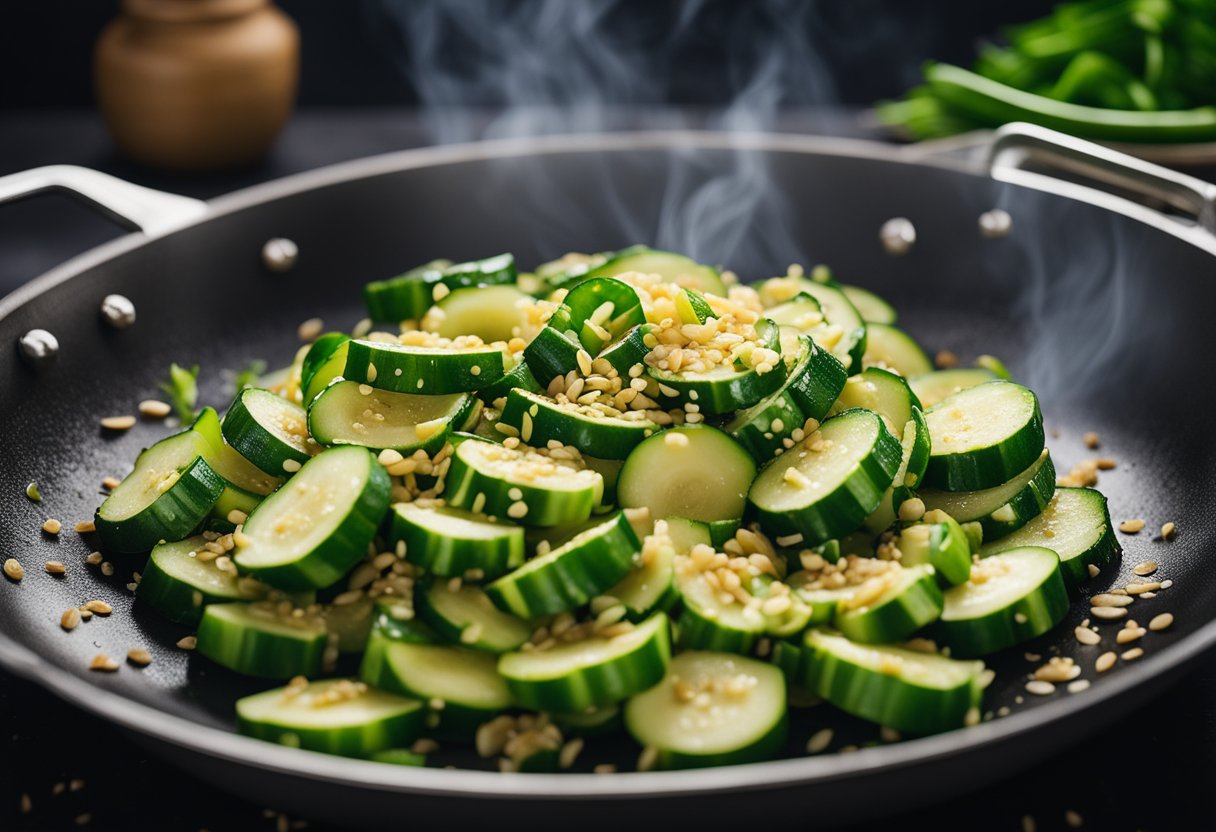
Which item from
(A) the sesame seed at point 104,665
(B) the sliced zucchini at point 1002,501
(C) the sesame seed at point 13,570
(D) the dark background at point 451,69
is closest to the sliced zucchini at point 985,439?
(B) the sliced zucchini at point 1002,501

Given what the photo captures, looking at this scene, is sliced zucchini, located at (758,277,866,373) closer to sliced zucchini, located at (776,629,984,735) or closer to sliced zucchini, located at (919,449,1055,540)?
sliced zucchini, located at (919,449,1055,540)

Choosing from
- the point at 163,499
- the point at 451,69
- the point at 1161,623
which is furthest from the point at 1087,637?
the point at 451,69

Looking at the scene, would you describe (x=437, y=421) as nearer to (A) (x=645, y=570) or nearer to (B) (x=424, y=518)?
(B) (x=424, y=518)

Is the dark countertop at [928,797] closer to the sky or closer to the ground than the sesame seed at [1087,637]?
closer to the ground

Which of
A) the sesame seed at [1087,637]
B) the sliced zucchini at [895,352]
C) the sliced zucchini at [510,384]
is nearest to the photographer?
the sesame seed at [1087,637]

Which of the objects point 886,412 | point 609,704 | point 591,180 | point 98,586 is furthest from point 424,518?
point 591,180

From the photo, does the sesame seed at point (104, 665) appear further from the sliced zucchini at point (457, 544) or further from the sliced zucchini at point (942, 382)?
the sliced zucchini at point (942, 382)
